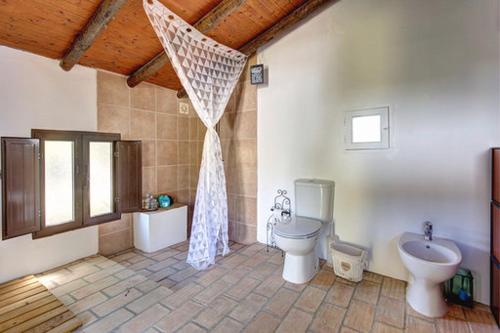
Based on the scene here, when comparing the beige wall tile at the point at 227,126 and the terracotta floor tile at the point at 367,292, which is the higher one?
the beige wall tile at the point at 227,126

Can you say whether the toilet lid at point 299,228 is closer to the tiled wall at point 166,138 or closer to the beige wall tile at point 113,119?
the tiled wall at point 166,138

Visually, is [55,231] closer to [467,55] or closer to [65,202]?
[65,202]

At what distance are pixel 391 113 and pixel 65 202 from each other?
3.43 m

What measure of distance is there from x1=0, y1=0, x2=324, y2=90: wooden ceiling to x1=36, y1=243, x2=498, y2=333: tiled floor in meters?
2.21

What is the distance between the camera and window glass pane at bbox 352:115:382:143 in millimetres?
2361

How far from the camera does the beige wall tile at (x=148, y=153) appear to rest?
3290 millimetres

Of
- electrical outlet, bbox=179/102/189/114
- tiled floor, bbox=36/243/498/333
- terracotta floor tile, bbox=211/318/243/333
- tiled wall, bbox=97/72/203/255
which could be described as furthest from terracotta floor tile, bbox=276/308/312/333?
electrical outlet, bbox=179/102/189/114

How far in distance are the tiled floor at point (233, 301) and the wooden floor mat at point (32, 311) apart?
0.10 meters

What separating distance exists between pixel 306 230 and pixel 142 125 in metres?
2.46

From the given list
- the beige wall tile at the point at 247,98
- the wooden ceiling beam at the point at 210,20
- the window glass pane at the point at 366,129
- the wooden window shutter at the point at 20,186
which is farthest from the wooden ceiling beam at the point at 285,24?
the wooden window shutter at the point at 20,186

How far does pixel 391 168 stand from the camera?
2297 mm

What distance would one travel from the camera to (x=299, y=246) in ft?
7.16

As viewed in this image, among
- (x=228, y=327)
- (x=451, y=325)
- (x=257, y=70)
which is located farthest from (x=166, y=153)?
(x=451, y=325)

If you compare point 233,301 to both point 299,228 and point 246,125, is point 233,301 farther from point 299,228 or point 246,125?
point 246,125
